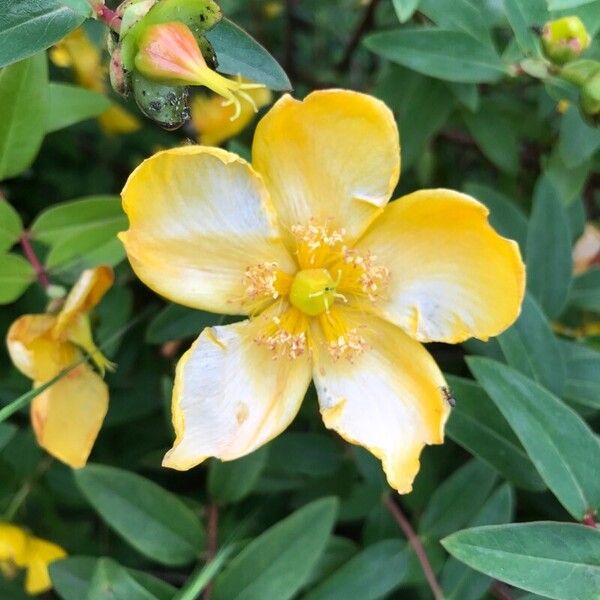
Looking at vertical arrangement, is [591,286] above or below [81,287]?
below

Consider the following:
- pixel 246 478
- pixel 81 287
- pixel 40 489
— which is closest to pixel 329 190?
pixel 81 287

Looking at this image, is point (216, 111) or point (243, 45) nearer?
point (243, 45)

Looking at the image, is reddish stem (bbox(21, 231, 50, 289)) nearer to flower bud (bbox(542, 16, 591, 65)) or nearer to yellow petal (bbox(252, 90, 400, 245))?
yellow petal (bbox(252, 90, 400, 245))

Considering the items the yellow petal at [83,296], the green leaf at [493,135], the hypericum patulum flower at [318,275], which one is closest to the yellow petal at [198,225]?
the hypericum patulum flower at [318,275]

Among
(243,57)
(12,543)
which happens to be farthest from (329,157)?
(12,543)

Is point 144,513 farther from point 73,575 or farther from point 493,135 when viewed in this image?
point 493,135

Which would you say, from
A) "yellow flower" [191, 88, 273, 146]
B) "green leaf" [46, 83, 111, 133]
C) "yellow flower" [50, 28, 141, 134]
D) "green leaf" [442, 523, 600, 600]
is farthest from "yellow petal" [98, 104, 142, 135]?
"green leaf" [442, 523, 600, 600]

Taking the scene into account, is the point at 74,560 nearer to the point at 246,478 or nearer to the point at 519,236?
the point at 246,478
